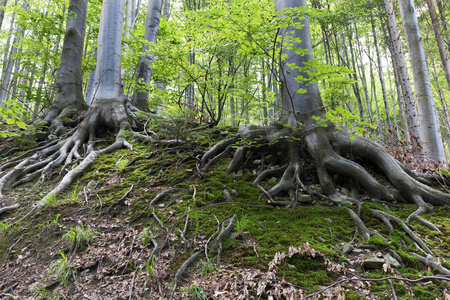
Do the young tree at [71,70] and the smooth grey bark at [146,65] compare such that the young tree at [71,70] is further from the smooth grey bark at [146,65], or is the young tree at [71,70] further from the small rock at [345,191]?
the small rock at [345,191]

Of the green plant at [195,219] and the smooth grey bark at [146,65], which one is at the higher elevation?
the smooth grey bark at [146,65]

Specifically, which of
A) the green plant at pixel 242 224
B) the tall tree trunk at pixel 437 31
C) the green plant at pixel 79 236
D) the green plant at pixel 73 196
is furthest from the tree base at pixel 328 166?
the tall tree trunk at pixel 437 31

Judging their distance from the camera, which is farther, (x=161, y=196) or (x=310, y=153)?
(x=310, y=153)

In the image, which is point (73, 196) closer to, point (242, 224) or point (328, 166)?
point (242, 224)

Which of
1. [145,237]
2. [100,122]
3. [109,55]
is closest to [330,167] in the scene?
[145,237]

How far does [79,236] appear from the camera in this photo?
2432mm

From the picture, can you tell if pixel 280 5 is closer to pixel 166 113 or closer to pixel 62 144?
pixel 166 113

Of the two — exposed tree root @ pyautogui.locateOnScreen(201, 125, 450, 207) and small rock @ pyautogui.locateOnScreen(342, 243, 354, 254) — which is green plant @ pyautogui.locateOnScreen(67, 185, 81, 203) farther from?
small rock @ pyautogui.locateOnScreen(342, 243, 354, 254)

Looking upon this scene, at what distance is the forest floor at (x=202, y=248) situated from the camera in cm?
175

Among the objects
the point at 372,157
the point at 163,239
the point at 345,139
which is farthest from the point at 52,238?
the point at 372,157

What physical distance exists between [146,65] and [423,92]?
8.10m

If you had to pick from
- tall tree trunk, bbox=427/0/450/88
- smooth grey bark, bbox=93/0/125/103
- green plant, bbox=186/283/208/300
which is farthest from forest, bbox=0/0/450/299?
tall tree trunk, bbox=427/0/450/88

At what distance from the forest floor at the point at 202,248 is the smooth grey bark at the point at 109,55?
10.5ft

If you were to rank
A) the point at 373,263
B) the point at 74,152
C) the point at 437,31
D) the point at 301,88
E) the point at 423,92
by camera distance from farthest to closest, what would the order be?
the point at 437,31, the point at 423,92, the point at 74,152, the point at 301,88, the point at 373,263
